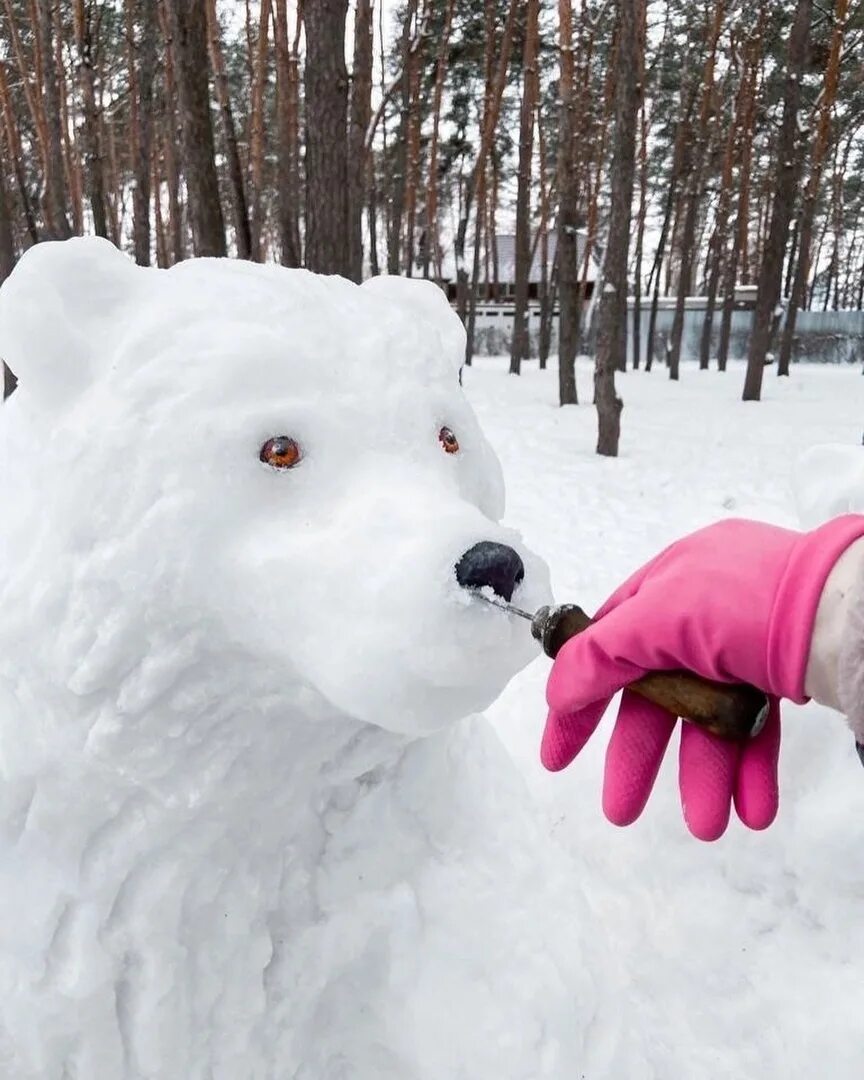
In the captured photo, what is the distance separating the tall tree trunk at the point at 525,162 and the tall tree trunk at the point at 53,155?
220 inches

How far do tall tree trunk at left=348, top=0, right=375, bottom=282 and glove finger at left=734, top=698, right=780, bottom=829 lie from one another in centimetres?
512

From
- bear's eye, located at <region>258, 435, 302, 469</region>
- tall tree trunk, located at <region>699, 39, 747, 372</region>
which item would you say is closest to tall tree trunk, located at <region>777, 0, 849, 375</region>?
tall tree trunk, located at <region>699, 39, 747, 372</region>

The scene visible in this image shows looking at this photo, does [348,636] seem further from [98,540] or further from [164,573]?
[98,540]

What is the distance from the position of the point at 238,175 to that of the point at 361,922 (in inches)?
229

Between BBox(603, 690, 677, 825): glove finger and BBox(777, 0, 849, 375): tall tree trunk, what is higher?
BBox(777, 0, 849, 375): tall tree trunk

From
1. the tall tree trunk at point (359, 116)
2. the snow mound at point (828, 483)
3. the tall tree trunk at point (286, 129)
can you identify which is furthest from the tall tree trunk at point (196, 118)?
the snow mound at point (828, 483)

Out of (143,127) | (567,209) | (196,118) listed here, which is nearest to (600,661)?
(196,118)

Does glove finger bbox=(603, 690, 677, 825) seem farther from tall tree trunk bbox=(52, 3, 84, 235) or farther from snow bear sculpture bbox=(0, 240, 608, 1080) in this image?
tall tree trunk bbox=(52, 3, 84, 235)

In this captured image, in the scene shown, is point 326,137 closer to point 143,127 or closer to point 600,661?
point 600,661

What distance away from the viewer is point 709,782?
42.4 inches

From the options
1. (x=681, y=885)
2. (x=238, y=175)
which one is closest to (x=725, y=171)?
(x=238, y=175)

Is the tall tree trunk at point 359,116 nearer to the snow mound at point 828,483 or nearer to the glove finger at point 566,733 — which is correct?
the snow mound at point 828,483

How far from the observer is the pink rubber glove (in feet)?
3.23

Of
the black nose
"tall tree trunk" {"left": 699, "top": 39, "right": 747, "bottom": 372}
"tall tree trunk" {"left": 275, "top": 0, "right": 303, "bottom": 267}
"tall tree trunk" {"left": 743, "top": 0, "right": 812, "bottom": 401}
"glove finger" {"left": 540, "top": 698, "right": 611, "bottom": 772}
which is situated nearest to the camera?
the black nose
